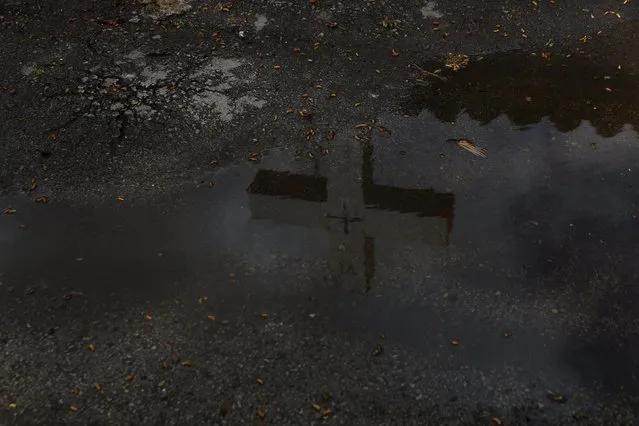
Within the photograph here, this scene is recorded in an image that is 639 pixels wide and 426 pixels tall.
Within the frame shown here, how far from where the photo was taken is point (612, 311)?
3080mm

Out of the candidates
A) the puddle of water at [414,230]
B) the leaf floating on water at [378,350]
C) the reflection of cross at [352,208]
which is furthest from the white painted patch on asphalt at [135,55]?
the leaf floating on water at [378,350]

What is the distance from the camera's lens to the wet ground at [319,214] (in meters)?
2.78

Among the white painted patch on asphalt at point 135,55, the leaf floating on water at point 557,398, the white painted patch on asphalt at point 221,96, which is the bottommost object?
the leaf floating on water at point 557,398

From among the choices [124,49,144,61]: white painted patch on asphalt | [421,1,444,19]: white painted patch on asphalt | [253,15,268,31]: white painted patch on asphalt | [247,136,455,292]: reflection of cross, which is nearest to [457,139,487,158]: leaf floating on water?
[247,136,455,292]: reflection of cross

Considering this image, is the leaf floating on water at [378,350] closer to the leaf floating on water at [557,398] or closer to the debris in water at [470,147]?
the leaf floating on water at [557,398]

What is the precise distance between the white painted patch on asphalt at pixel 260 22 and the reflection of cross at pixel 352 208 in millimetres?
1785

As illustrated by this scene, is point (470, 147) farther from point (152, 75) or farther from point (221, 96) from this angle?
point (152, 75)

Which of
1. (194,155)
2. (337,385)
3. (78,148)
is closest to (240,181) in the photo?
(194,155)

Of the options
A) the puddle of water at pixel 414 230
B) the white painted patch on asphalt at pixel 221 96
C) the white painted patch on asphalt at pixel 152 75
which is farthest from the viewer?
the white painted patch on asphalt at pixel 152 75

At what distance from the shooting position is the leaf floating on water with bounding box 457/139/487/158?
3971 mm

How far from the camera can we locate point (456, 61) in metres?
4.74

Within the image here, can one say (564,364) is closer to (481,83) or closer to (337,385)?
(337,385)

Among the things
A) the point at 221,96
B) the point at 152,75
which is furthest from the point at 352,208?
the point at 152,75

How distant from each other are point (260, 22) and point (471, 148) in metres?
2.28
